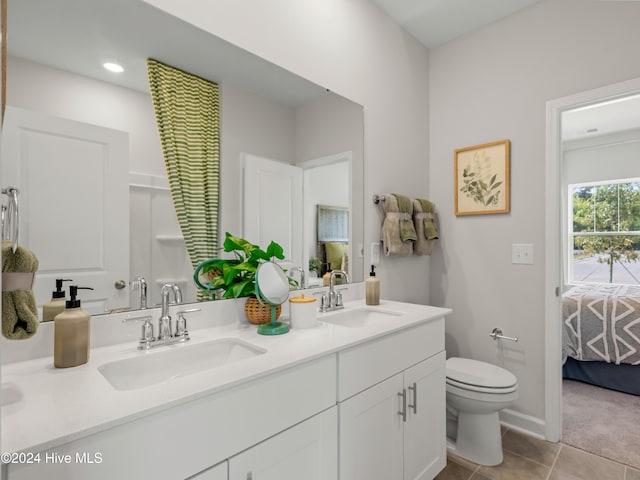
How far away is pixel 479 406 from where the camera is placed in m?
1.77

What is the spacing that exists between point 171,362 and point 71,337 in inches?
11.0

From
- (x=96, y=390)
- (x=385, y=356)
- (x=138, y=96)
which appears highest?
(x=138, y=96)

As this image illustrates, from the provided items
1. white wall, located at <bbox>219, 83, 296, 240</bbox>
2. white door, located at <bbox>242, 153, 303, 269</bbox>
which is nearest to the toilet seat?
white door, located at <bbox>242, 153, 303, 269</bbox>

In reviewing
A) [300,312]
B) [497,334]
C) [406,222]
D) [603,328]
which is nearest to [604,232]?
[603,328]

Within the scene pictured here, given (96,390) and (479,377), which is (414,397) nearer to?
(479,377)

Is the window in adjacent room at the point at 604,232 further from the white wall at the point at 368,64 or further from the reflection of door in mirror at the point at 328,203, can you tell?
the reflection of door in mirror at the point at 328,203

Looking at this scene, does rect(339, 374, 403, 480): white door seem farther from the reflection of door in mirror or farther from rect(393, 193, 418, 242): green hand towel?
rect(393, 193, 418, 242): green hand towel

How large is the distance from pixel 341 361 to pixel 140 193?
2.92ft

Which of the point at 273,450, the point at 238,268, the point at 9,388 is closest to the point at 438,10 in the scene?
the point at 238,268

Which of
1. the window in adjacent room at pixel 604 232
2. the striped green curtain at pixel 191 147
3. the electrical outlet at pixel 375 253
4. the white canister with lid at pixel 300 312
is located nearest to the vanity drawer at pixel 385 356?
the white canister with lid at pixel 300 312

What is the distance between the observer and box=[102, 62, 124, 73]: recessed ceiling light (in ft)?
3.76

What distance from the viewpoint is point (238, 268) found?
1315mm

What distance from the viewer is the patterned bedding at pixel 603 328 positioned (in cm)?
257

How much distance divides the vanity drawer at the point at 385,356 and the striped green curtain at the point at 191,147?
68cm
